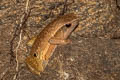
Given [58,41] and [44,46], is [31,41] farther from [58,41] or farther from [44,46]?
[58,41]

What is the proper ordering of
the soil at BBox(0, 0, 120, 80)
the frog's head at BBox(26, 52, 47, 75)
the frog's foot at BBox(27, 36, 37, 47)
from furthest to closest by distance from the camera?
the soil at BBox(0, 0, 120, 80)
the frog's foot at BBox(27, 36, 37, 47)
the frog's head at BBox(26, 52, 47, 75)

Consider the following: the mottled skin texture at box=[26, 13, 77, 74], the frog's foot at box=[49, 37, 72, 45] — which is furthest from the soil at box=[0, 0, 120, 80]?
the mottled skin texture at box=[26, 13, 77, 74]

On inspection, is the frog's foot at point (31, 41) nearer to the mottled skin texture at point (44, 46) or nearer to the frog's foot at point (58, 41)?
the mottled skin texture at point (44, 46)

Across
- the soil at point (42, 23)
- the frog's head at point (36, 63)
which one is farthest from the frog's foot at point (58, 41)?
the frog's head at point (36, 63)

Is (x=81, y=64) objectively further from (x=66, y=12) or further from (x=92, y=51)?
(x=66, y=12)

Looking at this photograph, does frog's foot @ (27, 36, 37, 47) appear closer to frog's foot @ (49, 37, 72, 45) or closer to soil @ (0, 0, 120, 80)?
soil @ (0, 0, 120, 80)

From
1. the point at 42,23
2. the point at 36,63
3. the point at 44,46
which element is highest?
the point at 42,23

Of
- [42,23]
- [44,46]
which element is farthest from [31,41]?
[42,23]
